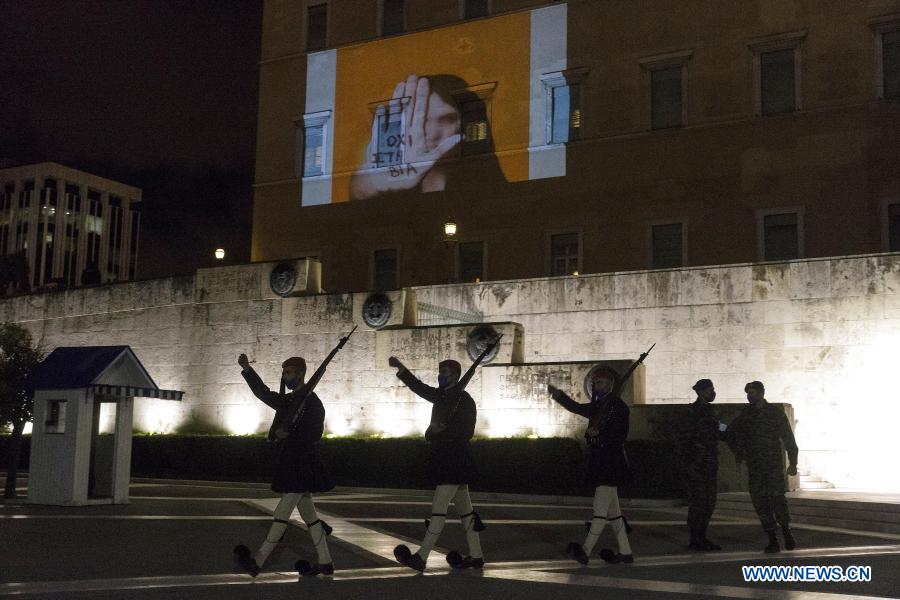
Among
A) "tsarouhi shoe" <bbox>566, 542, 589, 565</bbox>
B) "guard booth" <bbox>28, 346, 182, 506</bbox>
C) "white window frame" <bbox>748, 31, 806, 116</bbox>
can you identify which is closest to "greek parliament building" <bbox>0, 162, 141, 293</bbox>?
"white window frame" <bbox>748, 31, 806, 116</bbox>

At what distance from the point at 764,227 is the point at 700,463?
660 inches

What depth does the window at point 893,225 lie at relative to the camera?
26.1 m

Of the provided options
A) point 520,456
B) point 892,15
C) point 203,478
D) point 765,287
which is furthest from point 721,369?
point 203,478

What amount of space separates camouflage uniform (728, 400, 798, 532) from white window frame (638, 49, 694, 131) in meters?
18.0

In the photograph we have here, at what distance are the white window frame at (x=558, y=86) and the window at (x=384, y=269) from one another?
632 centimetres

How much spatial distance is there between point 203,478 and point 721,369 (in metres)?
13.1

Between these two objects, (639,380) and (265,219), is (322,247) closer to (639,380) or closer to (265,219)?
(265,219)

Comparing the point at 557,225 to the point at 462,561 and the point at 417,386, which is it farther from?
the point at 462,561

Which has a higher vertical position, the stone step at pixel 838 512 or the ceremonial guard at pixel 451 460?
the ceremonial guard at pixel 451 460

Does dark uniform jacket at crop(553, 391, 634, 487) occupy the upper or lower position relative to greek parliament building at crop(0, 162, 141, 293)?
lower

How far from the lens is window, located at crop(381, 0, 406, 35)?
3453 cm

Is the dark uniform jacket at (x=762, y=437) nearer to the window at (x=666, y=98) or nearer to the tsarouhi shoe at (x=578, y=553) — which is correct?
the tsarouhi shoe at (x=578, y=553)

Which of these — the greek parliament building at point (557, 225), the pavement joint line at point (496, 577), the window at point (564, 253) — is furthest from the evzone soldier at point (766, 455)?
the window at point (564, 253)

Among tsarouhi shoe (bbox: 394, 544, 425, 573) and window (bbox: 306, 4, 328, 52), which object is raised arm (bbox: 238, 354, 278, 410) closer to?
tsarouhi shoe (bbox: 394, 544, 425, 573)
